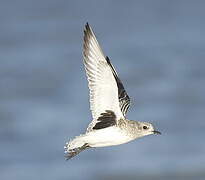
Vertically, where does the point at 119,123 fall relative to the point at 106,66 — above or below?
below

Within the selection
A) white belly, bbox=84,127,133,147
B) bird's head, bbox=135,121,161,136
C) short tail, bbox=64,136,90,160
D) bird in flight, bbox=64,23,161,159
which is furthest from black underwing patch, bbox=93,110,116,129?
bird's head, bbox=135,121,161,136

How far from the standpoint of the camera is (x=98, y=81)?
1334cm

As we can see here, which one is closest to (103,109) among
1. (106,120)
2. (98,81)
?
(106,120)

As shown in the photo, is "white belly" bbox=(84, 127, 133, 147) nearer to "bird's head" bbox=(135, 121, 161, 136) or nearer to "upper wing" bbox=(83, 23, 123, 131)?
"upper wing" bbox=(83, 23, 123, 131)

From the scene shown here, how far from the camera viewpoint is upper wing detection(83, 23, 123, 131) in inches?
518

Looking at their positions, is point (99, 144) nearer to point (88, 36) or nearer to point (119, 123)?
point (119, 123)

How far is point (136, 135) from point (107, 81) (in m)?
0.95

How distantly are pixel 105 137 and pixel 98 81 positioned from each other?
1.02 m

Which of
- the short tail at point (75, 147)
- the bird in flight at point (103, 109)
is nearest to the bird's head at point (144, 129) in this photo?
the bird in flight at point (103, 109)

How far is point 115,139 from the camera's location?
1288cm

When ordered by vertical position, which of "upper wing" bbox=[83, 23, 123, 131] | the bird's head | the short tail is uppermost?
"upper wing" bbox=[83, 23, 123, 131]

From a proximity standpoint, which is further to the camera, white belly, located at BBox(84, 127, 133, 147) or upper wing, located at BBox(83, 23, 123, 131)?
upper wing, located at BBox(83, 23, 123, 131)

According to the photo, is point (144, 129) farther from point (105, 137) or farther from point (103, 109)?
point (105, 137)

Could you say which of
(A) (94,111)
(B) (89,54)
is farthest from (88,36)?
(A) (94,111)
